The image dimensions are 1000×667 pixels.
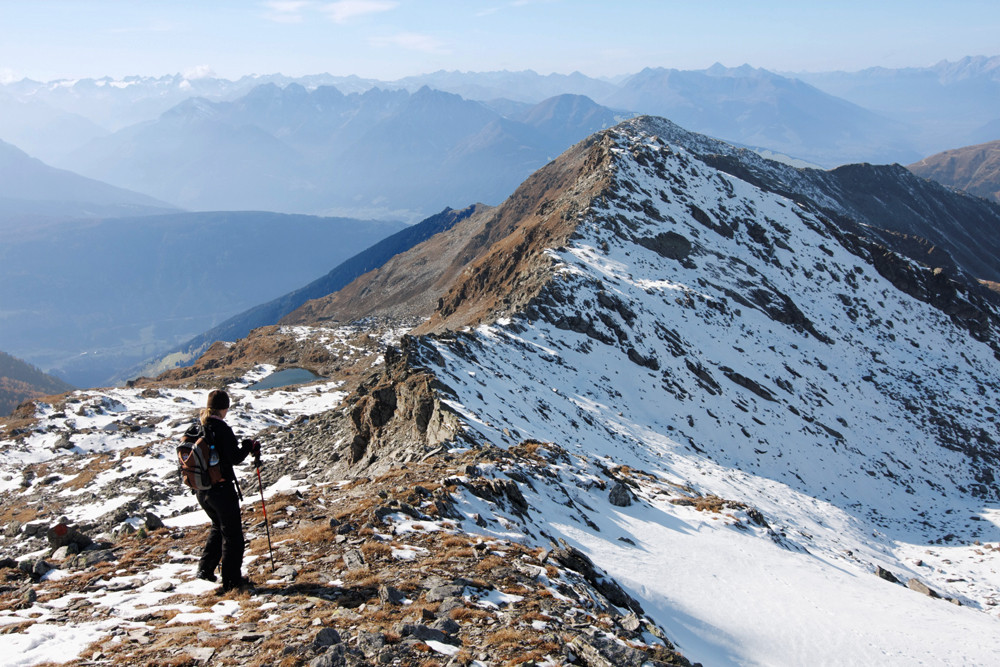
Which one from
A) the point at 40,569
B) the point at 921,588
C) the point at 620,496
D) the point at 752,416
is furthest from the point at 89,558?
the point at 752,416

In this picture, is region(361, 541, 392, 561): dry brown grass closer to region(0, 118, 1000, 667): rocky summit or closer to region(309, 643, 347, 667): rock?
region(0, 118, 1000, 667): rocky summit

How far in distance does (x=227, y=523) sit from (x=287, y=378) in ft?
175

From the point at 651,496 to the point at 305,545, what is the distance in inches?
572

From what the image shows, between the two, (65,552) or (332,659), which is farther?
(65,552)

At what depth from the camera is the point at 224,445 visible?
8.55 m

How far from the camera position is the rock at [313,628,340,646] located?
6.85m

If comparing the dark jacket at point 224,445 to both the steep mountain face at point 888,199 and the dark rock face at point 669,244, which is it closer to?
the dark rock face at point 669,244

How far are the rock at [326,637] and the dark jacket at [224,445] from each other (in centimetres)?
281

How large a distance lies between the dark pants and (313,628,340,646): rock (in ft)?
7.88

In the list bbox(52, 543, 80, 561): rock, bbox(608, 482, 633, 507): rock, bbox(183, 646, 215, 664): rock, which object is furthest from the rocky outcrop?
bbox(183, 646, 215, 664): rock

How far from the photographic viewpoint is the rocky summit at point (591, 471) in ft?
27.4

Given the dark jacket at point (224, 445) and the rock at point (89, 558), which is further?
the rock at point (89, 558)

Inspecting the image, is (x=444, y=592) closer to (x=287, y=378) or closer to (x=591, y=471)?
(x=591, y=471)

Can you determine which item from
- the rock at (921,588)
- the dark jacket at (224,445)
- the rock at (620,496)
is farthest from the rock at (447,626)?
the rock at (921,588)
